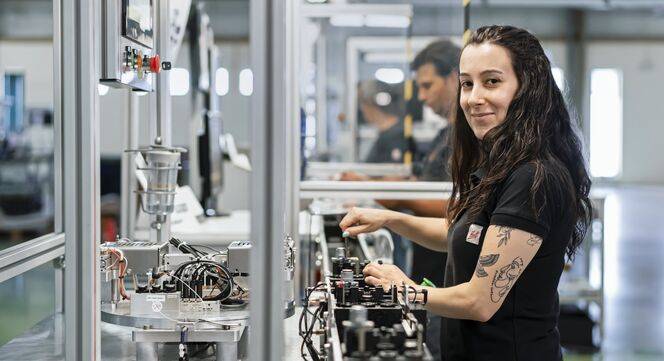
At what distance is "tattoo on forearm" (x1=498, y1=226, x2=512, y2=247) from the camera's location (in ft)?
5.43

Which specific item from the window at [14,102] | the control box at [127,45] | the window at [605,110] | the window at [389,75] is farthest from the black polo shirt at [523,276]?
the window at [605,110]

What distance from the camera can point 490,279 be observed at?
1.66 meters

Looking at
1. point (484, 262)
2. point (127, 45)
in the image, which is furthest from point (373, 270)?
point (127, 45)

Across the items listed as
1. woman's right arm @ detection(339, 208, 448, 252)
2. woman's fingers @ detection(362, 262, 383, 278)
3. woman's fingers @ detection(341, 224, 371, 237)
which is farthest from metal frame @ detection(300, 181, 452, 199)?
woman's fingers @ detection(362, 262, 383, 278)

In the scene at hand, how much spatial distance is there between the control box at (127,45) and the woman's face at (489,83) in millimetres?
863

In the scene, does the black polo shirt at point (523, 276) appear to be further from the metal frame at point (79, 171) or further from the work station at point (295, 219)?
the metal frame at point (79, 171)

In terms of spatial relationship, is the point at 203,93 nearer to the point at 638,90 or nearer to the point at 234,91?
the point at 234,91

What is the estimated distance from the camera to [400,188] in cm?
328

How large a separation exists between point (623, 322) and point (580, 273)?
7.14ft

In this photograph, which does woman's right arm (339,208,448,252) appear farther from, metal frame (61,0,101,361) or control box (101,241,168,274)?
metal frame (61,0,101,361)

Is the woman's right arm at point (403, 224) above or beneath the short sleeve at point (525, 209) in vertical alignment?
beneath

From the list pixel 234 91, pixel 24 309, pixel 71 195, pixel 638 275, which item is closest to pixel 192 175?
pixel 24 309

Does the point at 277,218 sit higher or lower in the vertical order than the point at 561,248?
higher

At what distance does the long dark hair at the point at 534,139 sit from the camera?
175 cm
